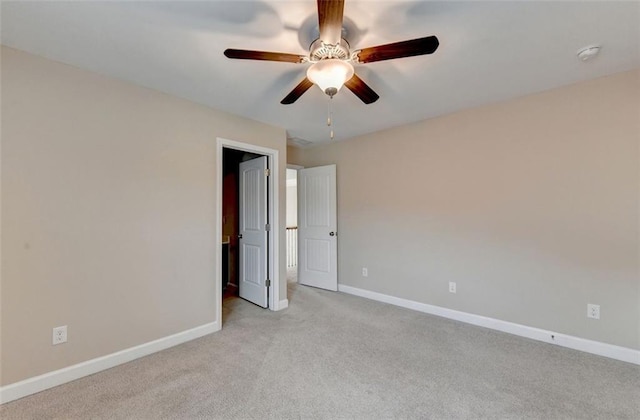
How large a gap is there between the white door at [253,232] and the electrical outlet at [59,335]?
1.89 meters

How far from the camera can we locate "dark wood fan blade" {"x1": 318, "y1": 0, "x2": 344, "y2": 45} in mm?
1188

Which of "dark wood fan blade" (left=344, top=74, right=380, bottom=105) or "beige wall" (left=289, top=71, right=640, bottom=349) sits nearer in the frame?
"dark wood fan blade" (left=344, top=74, right=380, bottom=105)

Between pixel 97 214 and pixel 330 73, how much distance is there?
6.77ft

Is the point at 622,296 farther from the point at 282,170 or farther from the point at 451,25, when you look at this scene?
the point at 282,170

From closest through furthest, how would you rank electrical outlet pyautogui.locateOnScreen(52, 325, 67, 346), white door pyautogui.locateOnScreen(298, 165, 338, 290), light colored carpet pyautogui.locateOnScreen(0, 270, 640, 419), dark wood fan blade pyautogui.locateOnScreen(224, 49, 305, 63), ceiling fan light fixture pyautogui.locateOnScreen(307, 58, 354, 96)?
1. dark wood fan blade pyautogui.locateOnScreen(224, 49, 305, 63)
2. ceiling fan light fixture pyautogui.locateOnScreen(307, 58, 354, 96)
3. light colored carpet pyautogui.locateOnScreen(0, 270, 640, 419)
4. electrical outlet pyautogui.locateOnScreen(52, 325, 67, 346)
5. white door pyautogui.locateOnScreen(298, 165, 338, 290)

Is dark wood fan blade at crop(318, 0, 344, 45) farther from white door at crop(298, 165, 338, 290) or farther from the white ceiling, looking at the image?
white door at crop(298, 165, 338, 290)

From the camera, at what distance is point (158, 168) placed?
98.6 inches

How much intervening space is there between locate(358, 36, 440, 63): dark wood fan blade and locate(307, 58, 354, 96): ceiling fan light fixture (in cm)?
11

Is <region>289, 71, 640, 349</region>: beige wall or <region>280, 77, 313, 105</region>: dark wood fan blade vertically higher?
<region>280, 77, 313, 105</region>: dark wood fan blade

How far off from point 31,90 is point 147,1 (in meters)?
1.20

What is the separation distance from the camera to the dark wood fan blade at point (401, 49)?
4.34 feet

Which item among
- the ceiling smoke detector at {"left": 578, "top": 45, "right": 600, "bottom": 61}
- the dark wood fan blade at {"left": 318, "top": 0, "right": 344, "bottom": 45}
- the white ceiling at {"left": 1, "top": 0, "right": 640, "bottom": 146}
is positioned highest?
the white ceiling at {"left": 1, "top": 0, "right": 640, "bottom": 146}

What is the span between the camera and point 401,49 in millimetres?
1421

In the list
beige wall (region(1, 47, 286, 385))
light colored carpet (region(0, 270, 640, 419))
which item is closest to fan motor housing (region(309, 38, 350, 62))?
beige wall (region(1, 47, 286, 385))
